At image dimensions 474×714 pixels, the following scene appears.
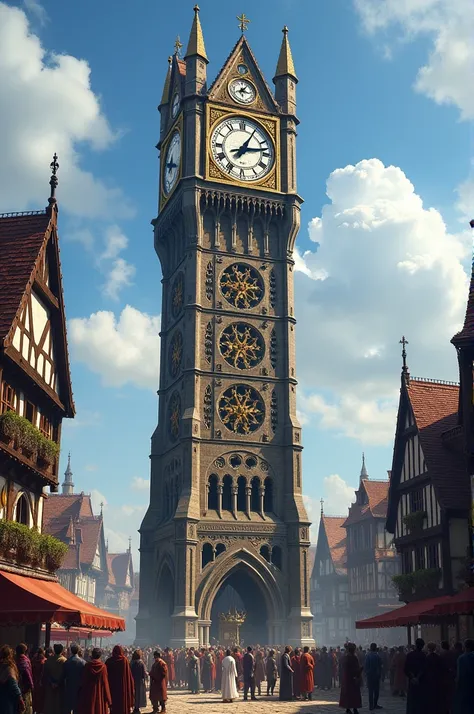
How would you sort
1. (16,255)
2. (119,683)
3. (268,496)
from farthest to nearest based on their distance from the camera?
(268,496)
(16,255)
(119,683)

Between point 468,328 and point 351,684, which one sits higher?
point 468,328

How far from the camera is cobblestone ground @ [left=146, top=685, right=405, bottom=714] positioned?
92.3 feet

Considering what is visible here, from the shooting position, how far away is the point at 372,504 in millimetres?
82312

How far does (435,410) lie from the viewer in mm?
42969

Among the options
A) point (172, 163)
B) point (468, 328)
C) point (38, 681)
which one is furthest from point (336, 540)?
point (38, 681)

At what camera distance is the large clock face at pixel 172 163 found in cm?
6638

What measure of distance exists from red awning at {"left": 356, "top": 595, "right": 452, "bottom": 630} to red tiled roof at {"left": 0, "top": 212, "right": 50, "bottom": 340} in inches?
626

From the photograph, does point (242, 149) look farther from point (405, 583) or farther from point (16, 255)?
point (16, 255)

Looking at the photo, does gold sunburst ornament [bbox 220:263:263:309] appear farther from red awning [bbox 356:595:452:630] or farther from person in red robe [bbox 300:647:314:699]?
person in red robe [bbox 300:647:314:699]

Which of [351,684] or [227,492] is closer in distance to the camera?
[351,684]

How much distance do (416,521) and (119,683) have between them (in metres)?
20.5

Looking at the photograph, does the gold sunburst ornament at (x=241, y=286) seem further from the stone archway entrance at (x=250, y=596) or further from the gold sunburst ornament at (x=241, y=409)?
the stone archway entrance at (x=250, y=596)

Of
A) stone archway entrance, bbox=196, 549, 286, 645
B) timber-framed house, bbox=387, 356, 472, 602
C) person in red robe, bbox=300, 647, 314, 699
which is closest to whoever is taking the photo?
person in red robe, bbox=300, 647, 314, 699

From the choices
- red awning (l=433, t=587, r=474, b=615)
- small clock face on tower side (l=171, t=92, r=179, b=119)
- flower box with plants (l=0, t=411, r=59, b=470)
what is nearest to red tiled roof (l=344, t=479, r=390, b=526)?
small clock face on tower side (l=171, t=92, r=179, b=119)
